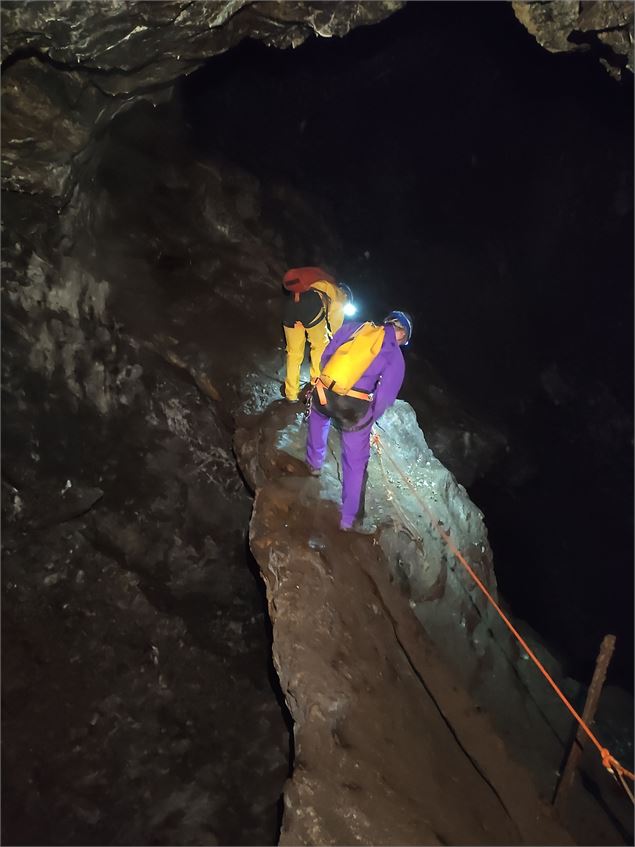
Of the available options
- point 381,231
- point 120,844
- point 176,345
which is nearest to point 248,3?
point 176,345

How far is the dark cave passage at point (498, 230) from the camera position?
30.6 ft

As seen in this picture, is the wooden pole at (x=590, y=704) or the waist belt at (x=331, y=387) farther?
the wooden pole at (x=590, y=704)

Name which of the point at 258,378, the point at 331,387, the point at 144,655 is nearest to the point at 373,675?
the point at 331,387

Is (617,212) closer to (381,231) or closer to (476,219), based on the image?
(476,219)

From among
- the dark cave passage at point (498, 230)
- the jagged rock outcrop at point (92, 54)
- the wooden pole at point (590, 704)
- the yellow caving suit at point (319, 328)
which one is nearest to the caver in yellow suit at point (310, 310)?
the yellow caving suit at point (319, 328)

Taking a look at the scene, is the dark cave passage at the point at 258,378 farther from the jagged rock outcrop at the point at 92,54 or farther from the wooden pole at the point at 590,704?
the wooden pole at the point at 590,704

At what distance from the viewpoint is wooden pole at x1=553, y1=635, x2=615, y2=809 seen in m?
4.79

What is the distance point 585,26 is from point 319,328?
10.6 ft

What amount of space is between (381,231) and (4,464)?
8193 mm

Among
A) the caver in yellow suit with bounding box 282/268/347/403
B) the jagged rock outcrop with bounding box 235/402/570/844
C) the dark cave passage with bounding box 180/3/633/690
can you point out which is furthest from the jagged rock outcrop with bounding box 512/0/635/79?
the dark cave passage with bounding box 180/3/633/690

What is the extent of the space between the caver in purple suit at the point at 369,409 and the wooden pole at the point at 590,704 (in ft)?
7.93

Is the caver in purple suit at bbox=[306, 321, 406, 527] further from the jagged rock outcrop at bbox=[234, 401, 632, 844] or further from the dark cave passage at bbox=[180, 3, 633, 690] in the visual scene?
the dark cave passage at bbox=[180, 3, 633, 690]

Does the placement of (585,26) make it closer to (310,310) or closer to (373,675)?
(310,310)

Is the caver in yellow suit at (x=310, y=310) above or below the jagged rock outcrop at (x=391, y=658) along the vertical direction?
above
